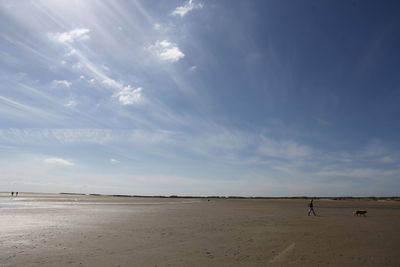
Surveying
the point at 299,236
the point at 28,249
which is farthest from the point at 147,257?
the point at 299,236

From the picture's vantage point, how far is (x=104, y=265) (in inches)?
359

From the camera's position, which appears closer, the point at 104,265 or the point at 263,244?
the point at 104,265

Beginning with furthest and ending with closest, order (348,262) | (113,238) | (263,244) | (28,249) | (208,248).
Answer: (113,238), (263,244), (208,248), (28,249), (348,262)

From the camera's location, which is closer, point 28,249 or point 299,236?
point 28,249

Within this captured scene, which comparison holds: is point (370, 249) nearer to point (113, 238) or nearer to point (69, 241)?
point (113, 238)

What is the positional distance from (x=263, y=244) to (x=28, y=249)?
33.7 feet

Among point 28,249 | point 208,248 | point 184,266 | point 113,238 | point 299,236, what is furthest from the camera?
point 299,236

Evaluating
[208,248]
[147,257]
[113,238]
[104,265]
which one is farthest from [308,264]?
[113,238]

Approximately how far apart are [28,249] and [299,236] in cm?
1345

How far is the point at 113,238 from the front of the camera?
13.9m

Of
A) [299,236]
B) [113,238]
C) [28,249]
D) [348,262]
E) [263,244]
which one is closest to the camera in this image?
[348,262]

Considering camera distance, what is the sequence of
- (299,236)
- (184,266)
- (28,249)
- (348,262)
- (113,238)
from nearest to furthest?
(184,266) → (348,262) → (28,249) → (113,238) → (299,236)

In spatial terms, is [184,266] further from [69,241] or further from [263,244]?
[69,241]

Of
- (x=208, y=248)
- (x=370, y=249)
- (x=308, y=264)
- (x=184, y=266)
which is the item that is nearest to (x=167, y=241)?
(x=208, y=248)
